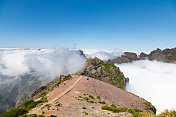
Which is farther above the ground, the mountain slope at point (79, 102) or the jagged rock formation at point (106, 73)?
the mountain slope at point (79, 102)

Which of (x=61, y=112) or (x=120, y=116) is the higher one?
(x=120, y=116)

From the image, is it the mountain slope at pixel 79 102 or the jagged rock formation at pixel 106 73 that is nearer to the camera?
the mountain slope at pixel 79 102

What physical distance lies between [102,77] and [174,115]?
442 ft

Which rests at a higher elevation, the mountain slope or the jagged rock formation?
the mountain slope

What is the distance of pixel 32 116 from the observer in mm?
14719

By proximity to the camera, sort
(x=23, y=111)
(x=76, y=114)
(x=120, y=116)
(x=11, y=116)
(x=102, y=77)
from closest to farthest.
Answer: (x=120, y=116) < (x=76, y=114) < (x=11, y=116) < (x=23, y=111) < (x=102, y=77)

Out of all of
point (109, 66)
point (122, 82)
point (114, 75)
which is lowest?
point (122, 82)

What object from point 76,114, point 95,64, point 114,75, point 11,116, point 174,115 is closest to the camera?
point 174,115

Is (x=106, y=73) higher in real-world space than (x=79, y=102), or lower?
lower

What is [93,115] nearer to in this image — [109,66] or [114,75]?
[114,75]

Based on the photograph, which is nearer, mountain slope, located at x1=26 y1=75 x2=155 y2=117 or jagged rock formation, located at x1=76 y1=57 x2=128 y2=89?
mountain slope, located at x1=26 y1=75 x2=155 y2=117

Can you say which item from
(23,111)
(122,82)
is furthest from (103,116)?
(122,82)

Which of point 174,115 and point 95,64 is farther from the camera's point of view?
point 95,64

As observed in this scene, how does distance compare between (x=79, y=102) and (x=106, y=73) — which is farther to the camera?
(x=106, y=73)
